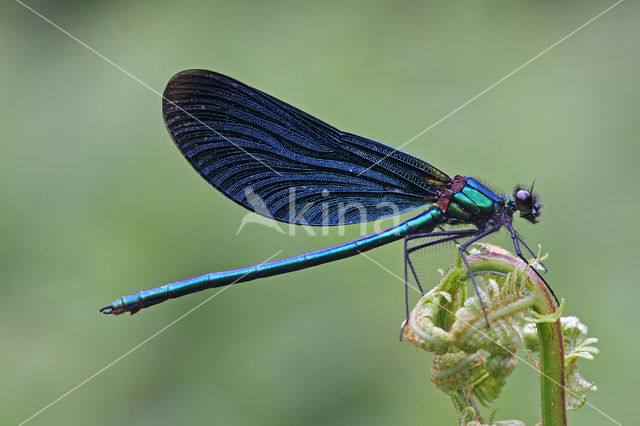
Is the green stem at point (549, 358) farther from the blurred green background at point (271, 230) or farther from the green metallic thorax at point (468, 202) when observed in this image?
the blurred green background at point (271, 230)

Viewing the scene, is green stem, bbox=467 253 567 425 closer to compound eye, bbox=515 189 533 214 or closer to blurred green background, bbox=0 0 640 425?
compound eye, bbox=515 189 533 214

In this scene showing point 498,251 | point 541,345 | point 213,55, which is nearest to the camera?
point 541,345

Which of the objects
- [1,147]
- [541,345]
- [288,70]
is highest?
[288,70]

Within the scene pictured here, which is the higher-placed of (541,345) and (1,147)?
(1,147)

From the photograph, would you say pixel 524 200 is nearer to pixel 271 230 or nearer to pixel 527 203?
pixel 527 203

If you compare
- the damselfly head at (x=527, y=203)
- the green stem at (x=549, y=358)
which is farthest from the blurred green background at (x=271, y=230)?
the green stem at (x=549, y=358)

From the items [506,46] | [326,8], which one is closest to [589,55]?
[506,46]

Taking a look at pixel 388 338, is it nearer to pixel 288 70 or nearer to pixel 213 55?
pixel 288 70
